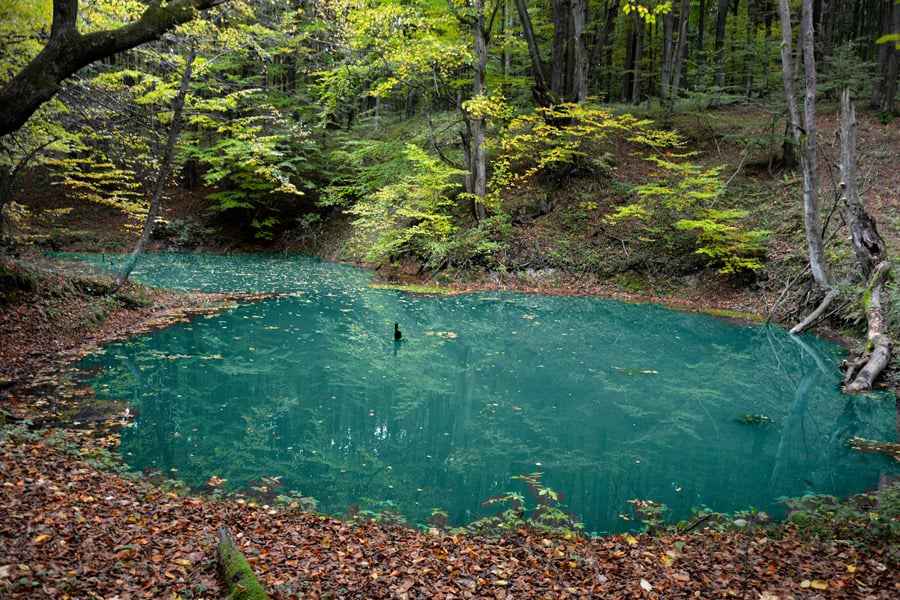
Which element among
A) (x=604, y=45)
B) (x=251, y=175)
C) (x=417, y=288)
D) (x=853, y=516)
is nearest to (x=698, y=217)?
(x=417, y=288)

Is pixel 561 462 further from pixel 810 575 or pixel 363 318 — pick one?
pixel 363 318

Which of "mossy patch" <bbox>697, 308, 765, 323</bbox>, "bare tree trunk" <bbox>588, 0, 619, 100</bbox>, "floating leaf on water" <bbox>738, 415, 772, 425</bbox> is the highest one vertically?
"bare tree trunk" <bbox>588, 0, 619, 100</bbox>

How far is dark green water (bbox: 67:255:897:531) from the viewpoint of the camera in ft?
22.0

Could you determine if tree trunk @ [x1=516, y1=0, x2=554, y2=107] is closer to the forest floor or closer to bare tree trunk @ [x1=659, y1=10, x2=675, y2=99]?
bare tree trunk @ [x1=659, y1=10, x2=675, y2=99]

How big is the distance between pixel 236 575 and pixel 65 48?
4.69 meters

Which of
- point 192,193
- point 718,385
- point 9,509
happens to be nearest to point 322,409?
point 9,509

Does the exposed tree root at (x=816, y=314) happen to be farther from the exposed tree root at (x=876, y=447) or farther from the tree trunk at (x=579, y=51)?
the tree trunk at (x=579, y=51)

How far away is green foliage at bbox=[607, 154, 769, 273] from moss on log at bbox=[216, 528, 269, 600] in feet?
54.7

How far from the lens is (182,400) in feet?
29.0

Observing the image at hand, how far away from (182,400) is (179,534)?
4711mm

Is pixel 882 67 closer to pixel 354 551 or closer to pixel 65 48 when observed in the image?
pixel 354 551

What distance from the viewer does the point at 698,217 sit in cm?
1878

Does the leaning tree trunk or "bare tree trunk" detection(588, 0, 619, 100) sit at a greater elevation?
"bare tree trunk" detection(588, 0, 619, 100)

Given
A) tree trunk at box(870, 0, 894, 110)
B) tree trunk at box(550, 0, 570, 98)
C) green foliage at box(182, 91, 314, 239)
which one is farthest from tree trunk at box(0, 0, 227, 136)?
tree trunk at box(870, 0, 894, 110)
